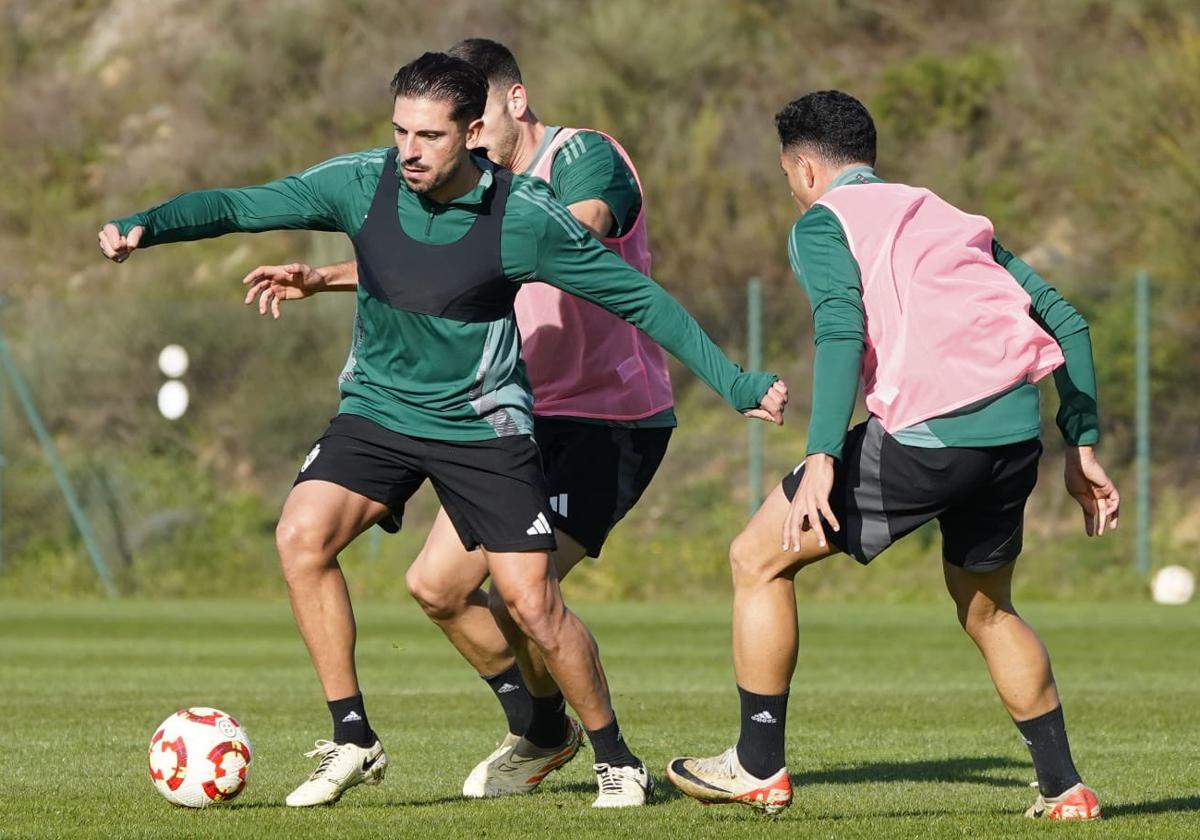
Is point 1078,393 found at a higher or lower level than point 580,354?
lower

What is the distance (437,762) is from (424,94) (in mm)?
2806

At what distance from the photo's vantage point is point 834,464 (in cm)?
575

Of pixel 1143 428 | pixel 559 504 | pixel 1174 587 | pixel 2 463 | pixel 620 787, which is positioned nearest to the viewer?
pixel 620 787

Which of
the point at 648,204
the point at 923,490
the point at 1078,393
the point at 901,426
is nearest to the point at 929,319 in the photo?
the point at 901,426

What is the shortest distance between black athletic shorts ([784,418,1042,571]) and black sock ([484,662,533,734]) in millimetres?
1670

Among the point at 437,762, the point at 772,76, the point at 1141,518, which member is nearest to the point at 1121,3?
the point at 772,76

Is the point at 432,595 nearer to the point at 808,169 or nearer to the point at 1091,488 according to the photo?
the point at 808,169

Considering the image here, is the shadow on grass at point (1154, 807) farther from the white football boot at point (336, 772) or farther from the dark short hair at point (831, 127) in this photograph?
the white football boot at point (336, 772)

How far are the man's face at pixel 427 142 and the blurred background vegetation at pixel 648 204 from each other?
1446 cm

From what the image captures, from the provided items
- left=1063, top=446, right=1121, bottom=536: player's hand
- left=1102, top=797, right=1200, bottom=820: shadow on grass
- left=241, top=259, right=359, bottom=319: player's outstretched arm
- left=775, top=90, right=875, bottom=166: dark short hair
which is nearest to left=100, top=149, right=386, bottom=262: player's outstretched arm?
left=241, top=259, right=359, bottom=319: player's outstretched arm

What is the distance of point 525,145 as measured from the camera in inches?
285

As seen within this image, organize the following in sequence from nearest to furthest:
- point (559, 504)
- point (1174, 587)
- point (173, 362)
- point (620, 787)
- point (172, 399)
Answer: point (620, 787)
point (559, 504)
point (1174, 587)
point (173, 362)
point (172, 399)

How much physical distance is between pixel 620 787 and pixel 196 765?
4.31ft

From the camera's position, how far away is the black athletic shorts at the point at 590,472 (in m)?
7.13
